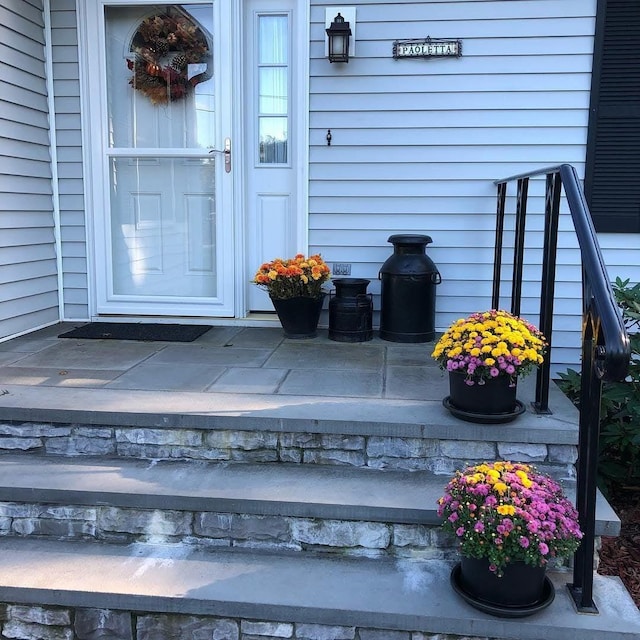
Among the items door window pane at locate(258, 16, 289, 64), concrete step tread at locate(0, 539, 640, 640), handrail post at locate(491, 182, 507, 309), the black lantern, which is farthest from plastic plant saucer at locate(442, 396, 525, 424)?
door window pane at locate(258, 16, 289, 64)

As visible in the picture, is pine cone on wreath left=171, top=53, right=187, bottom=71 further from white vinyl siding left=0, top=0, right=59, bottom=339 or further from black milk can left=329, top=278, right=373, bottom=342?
black milk can left=329, top=278, right=373, bottom=342

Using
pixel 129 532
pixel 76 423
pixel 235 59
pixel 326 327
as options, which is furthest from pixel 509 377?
pixel 235 59

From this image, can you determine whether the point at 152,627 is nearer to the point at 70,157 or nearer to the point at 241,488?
the point at 241,488

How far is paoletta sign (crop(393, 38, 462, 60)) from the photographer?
354 cm

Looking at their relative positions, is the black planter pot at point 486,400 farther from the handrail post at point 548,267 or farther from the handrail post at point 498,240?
the handrail post at point 498,240

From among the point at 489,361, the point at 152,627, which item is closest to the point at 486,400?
the point at 489,361

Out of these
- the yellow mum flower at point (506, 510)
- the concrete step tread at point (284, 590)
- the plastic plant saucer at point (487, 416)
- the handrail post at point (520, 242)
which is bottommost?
the concrete step tread at point (284, 590)

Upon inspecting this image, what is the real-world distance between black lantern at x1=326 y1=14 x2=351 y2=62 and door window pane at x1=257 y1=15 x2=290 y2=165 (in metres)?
0.39

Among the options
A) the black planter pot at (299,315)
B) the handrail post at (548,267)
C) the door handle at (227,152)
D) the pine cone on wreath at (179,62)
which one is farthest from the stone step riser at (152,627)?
the pine cone on wreath at (179,62)

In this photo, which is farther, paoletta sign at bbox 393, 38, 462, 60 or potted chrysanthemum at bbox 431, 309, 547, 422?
paoletta sign at bbox 393, 38, 462, 60

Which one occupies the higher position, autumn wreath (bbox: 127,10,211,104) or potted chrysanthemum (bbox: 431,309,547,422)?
autumn wreath (bbox: 127,10,211,104)

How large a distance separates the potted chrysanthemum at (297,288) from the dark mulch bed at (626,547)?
1.75m

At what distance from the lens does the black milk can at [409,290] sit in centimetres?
349

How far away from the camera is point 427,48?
11.7ft
